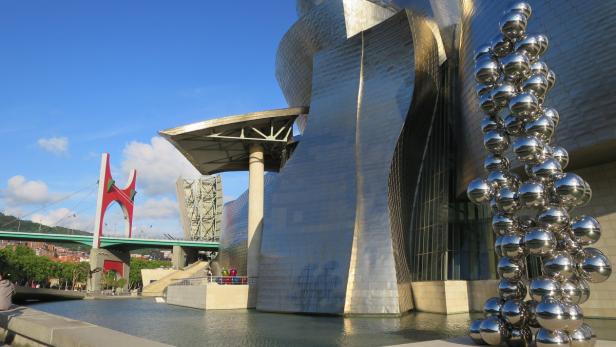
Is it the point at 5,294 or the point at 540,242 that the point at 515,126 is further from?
the point at 5,294

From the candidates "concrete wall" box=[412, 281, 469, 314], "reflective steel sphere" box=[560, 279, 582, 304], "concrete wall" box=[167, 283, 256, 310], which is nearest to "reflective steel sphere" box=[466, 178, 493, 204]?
"reflective steel sphere" box=[560, 279, 582, 304]

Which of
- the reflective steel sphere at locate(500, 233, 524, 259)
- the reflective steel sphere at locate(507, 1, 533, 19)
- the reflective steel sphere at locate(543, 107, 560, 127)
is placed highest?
the reflective steel sphere at locate(507, 1, 533, 19)

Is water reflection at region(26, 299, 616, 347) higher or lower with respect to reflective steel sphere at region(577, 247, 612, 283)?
lower

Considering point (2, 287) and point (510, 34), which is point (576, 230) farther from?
point (2, 287)

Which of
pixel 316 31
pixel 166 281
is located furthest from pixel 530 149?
pixel 166 281

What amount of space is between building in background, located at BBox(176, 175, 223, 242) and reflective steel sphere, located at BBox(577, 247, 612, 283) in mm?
88005

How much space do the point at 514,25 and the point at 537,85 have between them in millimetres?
1152

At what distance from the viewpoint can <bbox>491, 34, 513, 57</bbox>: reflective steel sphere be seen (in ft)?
25.3

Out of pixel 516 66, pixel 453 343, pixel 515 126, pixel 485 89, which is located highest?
pixel 516 66

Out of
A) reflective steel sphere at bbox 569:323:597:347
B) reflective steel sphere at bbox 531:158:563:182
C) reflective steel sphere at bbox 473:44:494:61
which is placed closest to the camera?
reflective steel sphere at bbox 569:323:597:347

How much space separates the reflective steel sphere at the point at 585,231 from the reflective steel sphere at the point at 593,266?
20cm

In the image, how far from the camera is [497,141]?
763 cm

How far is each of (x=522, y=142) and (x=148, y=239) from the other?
218 feet

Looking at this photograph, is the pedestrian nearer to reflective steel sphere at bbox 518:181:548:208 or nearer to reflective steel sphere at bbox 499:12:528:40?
reflective steel sphere at bbox 518:181:548:208
